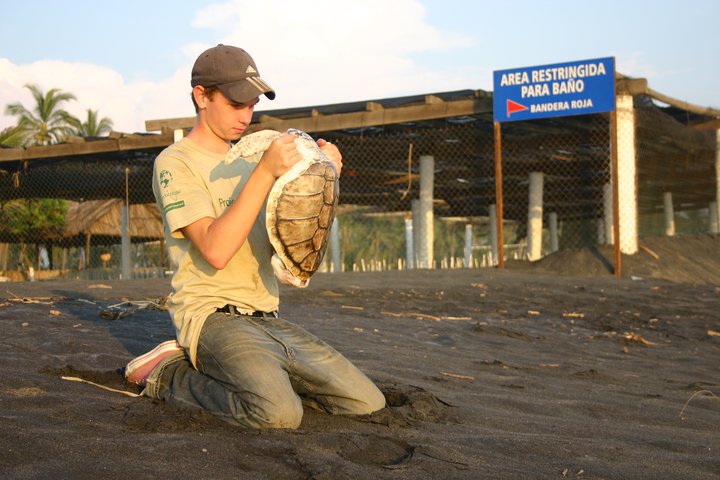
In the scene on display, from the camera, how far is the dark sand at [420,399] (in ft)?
9.59

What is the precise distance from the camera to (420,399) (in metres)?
4.12

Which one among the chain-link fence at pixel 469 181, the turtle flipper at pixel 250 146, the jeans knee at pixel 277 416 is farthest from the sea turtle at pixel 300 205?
→ the chain-link fence at pixel 469 181

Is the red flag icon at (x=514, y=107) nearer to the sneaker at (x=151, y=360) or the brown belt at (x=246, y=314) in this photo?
the brown belt at (x=246, y=314)

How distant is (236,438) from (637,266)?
41.2 ft

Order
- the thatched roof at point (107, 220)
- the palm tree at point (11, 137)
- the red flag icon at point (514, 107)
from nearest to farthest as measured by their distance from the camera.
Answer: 1. the red flag icon at point (514, 107)
2. the thatched roof at point (107, 220)
3. the palm tree at point (11, 137)

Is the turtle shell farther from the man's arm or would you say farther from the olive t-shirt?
the olive t-shirt

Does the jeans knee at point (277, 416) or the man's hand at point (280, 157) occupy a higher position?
the man's hand at point (280, 157)

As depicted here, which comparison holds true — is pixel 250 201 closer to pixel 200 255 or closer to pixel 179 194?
pixel 179 194

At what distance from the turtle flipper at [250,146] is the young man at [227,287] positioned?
0.14m

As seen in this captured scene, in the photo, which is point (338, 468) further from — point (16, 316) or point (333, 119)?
point (333, 119)

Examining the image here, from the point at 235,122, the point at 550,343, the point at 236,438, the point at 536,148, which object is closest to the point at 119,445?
the point at 236,438

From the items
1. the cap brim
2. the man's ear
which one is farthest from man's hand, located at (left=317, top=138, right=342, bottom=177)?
the man's ear

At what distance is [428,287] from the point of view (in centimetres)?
1189

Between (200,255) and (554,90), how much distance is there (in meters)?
11.8
